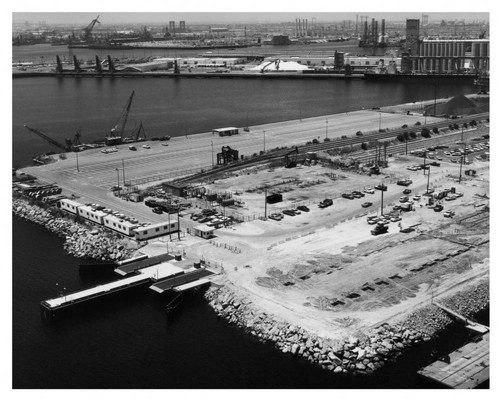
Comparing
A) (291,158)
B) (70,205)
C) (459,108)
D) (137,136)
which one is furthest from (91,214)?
(459,108)

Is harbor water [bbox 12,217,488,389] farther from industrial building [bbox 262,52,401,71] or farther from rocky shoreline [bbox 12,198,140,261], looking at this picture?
industrial building [bbox 262,52,401,71]

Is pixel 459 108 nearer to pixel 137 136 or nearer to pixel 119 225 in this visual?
pixel 137 136

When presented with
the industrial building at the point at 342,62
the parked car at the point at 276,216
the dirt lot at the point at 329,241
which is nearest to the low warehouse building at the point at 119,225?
the dirt lot at the point at 329,241

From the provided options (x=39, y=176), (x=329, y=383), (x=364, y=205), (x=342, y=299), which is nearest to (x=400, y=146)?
(x=364, y=205)

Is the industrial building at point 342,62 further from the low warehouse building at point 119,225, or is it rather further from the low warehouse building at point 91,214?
the low warehouse building at point 119,225

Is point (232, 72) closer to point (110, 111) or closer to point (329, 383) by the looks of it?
point (110, 111)
